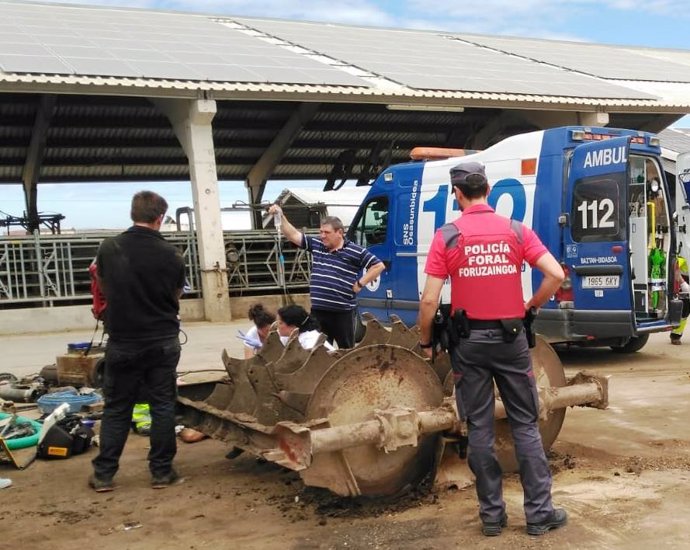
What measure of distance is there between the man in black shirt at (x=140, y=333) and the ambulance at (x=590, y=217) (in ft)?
15.9

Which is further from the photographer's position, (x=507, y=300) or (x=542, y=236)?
(x=542, y=236)

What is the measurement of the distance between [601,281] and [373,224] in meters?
3.40

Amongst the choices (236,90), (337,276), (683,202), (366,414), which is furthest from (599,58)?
(366,414)

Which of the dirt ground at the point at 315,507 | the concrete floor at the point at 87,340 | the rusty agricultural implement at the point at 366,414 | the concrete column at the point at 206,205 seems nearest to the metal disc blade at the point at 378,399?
the rusty agricultural implement at the point at 366,414

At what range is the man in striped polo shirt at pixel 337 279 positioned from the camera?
21.7 feet

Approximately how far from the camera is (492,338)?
3848 millimetres

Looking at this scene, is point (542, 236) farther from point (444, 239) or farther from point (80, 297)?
point (80, 297)

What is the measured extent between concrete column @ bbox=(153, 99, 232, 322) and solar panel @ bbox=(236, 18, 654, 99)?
4.37 m

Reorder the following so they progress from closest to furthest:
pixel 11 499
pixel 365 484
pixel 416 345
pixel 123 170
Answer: pixel 365 484 → pixel 11 499 → pixel 416 345 → pixel 123 170

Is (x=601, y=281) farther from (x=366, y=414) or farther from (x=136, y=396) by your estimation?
(x=136, y=396)

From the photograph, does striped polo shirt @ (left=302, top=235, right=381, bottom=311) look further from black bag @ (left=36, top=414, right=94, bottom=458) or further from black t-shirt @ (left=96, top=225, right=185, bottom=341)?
black bag @ (left=36, top=414, right=94, bottom=458)

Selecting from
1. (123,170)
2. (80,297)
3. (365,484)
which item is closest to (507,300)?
(365,484)

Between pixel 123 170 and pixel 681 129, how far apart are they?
778 inches

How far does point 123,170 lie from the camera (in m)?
24.1
